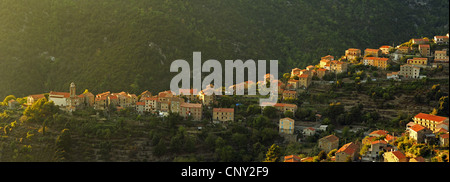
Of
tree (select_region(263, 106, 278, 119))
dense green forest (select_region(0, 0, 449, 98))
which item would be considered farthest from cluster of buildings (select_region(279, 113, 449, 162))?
dense green forest (select_region(0, 0, 449, 98))

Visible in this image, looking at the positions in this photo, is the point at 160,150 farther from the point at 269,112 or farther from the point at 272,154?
the point at 269,112

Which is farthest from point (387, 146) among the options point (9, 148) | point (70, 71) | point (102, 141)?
point (70, 71)

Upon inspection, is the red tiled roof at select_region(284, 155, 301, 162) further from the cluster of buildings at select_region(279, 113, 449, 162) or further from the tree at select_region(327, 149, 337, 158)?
the tree at select_region(327, 149, 337, 158)

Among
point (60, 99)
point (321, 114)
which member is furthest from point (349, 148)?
point (60, 99)

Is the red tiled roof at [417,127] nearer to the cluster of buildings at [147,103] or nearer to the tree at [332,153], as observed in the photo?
the tree at [332,153]

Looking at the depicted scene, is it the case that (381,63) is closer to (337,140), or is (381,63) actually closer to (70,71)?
(337,140)

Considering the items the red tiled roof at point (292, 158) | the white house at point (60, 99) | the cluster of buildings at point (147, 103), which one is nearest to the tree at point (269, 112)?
the cluster of buildings at point (147, 103)
